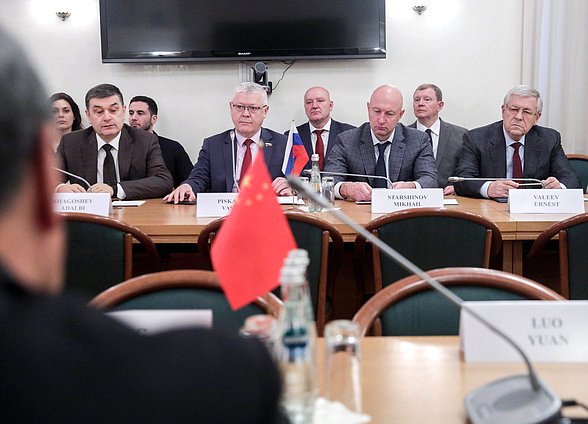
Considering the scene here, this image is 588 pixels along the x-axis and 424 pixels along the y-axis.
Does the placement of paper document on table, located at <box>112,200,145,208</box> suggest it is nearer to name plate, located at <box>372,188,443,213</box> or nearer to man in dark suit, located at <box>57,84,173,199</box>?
man in dark suit, located at <box>57,84,173,199</box>

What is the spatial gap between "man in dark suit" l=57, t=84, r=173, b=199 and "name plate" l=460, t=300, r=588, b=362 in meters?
3.31

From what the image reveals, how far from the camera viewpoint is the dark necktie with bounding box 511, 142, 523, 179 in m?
4.74

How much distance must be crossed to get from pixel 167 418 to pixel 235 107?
419 centimetres

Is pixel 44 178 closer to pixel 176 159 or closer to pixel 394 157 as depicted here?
pixel 394 157

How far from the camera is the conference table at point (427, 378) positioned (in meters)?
1.27

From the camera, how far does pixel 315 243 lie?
2.96 m

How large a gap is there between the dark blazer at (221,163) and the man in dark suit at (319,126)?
1.54m

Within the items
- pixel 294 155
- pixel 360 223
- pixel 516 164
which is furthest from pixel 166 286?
pixel 516 164

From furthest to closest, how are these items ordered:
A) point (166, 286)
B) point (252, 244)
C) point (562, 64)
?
point (562, 64) < point (166, 286) < point (252, 244)

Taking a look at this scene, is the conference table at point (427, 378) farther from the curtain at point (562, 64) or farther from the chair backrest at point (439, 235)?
the curtain at point (562, 64)

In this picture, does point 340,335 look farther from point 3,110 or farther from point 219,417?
point 3,110

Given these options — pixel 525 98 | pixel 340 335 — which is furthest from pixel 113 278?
pixel 525 98

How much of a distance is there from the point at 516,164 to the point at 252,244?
3704 millimetres

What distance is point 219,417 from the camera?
68 cm
